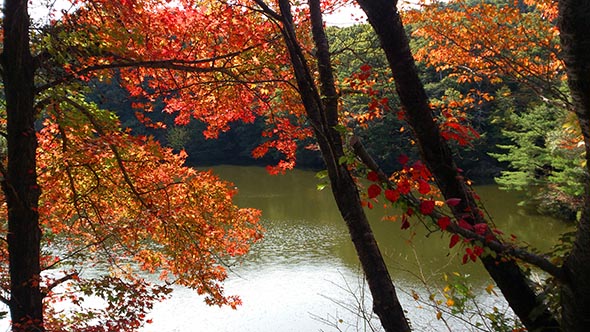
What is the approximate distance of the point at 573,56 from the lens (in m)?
1.26

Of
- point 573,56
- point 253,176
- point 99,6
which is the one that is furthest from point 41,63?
point 253,176

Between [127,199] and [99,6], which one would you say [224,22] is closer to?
[99,6]

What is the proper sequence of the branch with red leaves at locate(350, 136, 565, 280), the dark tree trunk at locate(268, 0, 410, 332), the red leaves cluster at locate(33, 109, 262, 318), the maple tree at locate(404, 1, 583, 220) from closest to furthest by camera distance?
1. the branch with red leaves at locate(350, 136, 565, 280)
2. the dark tree trunk at locate(268, 0, 410, 332)
3. the maple tree at locate(404, 1, 583, 220)
4. the red leaves cluster at locate(33, 109, 262, 318)

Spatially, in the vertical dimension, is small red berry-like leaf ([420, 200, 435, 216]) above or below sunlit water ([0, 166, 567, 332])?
above

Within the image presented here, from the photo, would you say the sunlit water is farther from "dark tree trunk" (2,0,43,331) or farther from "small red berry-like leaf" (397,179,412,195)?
"small red berry-like leaf" (397,179,412,195)

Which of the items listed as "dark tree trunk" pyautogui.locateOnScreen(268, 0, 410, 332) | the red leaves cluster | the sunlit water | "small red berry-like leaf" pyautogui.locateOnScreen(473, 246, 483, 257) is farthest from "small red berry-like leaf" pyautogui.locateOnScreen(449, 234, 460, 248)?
the red leaves cluster

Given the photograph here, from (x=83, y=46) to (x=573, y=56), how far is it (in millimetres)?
3584

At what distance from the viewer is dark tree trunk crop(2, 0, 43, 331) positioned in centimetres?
363

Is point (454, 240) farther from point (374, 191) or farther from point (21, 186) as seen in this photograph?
point (21, 186)

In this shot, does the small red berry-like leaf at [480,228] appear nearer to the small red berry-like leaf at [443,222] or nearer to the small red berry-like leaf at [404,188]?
the small red berry-like leaf at [443,222]

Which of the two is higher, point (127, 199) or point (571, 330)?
point (127, 199)

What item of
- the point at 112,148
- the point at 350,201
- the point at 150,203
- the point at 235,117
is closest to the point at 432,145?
the point at 350,201

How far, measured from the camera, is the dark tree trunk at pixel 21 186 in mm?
3627

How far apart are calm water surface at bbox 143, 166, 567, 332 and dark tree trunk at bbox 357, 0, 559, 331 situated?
262cm
